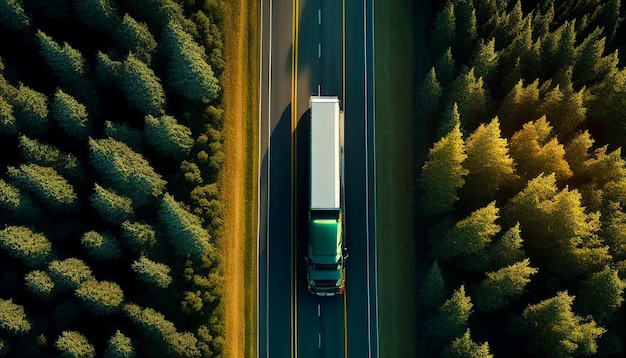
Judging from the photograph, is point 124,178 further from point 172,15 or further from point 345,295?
point 345,295

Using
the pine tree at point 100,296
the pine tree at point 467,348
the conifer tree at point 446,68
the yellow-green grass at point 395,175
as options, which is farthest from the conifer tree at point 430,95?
the pine tree at point 100,296

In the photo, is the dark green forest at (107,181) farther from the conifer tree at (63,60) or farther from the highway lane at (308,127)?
the highway lane at (308,127)

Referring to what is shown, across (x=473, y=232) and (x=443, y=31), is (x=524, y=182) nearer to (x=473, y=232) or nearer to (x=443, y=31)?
(x=473, y=232)

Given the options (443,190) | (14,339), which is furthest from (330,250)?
(14,339)

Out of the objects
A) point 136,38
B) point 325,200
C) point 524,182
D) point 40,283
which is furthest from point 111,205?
point 524,182

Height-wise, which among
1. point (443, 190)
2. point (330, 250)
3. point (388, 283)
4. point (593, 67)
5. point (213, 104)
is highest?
point (593, 67)

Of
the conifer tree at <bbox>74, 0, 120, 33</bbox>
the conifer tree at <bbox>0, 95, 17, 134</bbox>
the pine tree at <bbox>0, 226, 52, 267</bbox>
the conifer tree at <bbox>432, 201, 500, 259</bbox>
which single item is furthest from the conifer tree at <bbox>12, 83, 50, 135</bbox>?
the conifer tree at <bbox>432, 201, 500, 259</bbox>

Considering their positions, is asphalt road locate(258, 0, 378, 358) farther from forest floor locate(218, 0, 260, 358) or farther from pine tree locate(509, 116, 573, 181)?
pine tree locate(509, 116, 573, 181)
